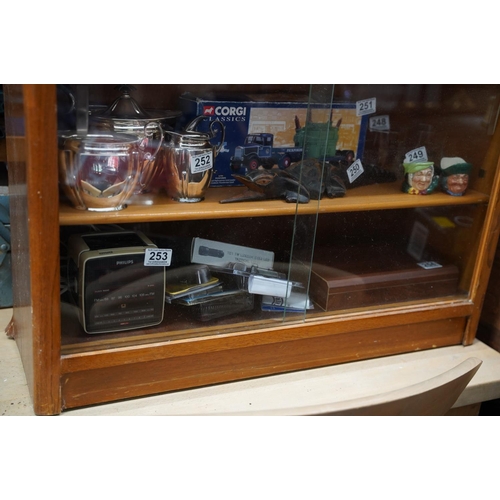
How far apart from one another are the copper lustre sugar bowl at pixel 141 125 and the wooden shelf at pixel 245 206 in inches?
2.1

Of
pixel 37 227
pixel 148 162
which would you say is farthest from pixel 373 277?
pixel 37 227

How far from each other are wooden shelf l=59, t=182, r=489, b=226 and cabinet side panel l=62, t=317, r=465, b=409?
302 millimetres

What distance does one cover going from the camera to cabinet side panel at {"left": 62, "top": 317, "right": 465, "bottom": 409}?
52.7 inches

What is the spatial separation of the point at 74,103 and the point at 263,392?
2.48ft

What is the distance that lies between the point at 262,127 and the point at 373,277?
507 millimetres

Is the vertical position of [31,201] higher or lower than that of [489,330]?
higher

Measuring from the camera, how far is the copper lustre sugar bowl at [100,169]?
1.20 meters

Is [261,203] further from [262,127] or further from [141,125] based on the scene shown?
[141,125]

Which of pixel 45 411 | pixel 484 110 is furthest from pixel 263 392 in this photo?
pixel 484 110

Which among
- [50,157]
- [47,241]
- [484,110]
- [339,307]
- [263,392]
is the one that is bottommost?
[263,392]

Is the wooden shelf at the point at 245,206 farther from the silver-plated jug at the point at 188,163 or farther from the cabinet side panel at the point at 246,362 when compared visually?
the cabinet side panel at the point at 246,362

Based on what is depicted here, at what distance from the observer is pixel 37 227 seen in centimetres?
116

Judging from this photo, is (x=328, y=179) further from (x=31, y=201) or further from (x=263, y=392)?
(x=31, y=201)

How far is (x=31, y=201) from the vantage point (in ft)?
3.77
